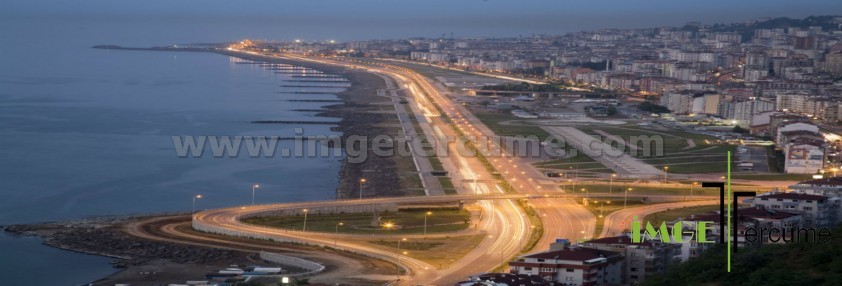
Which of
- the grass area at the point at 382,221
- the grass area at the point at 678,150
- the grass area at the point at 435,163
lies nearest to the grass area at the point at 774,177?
the grass area at the point at 678,150

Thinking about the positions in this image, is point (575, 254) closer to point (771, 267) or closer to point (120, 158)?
point (771, 267)

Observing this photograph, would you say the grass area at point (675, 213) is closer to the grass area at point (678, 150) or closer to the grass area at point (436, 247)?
the grass area at point (436, 247)

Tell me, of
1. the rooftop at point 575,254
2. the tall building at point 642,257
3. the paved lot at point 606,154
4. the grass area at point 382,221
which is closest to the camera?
the rooftop at point 575,254

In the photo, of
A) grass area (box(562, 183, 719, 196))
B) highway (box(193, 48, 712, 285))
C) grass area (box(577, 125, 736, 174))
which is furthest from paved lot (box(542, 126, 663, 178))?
grass area (box(562, 183, 719, 196))

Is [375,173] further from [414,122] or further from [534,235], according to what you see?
[414,122]

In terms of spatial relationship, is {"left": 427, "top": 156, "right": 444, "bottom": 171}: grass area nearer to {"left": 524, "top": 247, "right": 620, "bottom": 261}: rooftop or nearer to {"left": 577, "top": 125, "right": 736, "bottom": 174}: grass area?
{"left": 577, "top": 125, "right": 736, "bottom": 174}: grass area
